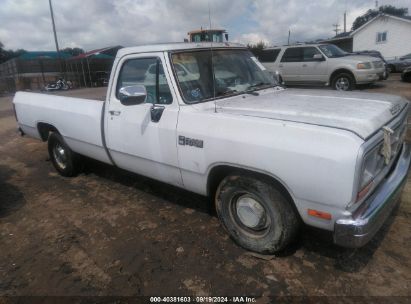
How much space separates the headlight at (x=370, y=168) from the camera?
257 cm

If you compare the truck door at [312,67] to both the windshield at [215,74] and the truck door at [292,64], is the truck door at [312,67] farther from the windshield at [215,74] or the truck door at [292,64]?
the windshield at [215,74]

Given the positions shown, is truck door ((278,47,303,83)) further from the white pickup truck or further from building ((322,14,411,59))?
building ((322,14,411,59))

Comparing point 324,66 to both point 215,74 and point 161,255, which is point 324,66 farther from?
point 161,255

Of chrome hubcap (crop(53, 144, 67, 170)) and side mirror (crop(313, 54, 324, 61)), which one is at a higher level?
side mirror (crop(313, 54, 324, 61))

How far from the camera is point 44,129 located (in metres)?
5.74

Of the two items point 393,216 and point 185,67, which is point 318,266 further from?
point 185,67

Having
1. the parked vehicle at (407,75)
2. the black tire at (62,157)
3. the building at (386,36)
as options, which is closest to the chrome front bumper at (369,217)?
the black tire at (62,157)

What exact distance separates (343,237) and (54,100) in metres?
4.49

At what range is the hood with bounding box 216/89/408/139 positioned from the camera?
2.71 m

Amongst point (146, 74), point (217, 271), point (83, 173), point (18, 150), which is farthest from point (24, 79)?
point (217, 271)

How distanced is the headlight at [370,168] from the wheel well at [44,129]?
4.62 metres

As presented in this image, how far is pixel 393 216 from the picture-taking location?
3.79 m

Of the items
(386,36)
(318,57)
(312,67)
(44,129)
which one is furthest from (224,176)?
(386,36)

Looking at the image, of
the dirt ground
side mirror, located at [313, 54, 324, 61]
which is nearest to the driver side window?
the dirt ground
